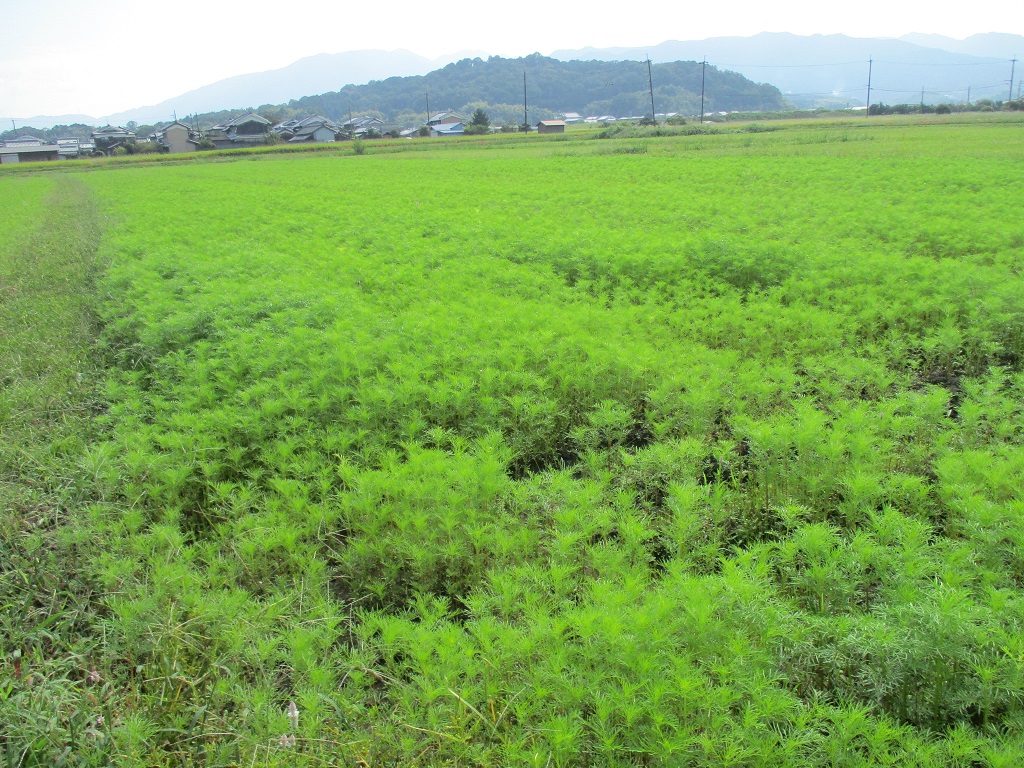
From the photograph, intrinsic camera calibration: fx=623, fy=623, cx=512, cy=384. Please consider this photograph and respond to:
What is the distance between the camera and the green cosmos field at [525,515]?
2.56 metres

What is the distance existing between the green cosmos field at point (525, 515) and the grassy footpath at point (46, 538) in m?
0.03

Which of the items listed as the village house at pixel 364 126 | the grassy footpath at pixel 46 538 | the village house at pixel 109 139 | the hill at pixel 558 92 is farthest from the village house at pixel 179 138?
the grassy footpath at pixel 46 538

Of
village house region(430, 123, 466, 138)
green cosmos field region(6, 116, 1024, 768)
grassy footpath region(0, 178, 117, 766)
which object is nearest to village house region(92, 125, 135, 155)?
village house region(430, 123, 466, 138)

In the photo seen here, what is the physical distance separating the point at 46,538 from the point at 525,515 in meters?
3.22

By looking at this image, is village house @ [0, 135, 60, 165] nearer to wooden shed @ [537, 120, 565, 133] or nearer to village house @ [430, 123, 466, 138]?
village house @ [430, 123, 466, 138]

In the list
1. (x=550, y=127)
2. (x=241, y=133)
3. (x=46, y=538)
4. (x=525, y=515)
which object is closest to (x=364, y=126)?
(x=241, y=133)

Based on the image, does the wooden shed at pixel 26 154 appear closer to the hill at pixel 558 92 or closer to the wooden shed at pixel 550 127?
the wooden shed at pixel 550 127

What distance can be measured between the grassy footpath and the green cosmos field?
1.2 inches

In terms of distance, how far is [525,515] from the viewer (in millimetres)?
4129

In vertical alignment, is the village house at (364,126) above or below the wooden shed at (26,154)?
above

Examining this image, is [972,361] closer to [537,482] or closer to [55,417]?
[537,482]

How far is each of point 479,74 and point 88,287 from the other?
199 m

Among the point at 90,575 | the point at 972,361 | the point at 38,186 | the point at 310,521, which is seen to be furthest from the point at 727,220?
the point at 38,186

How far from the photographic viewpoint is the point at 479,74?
188 m
